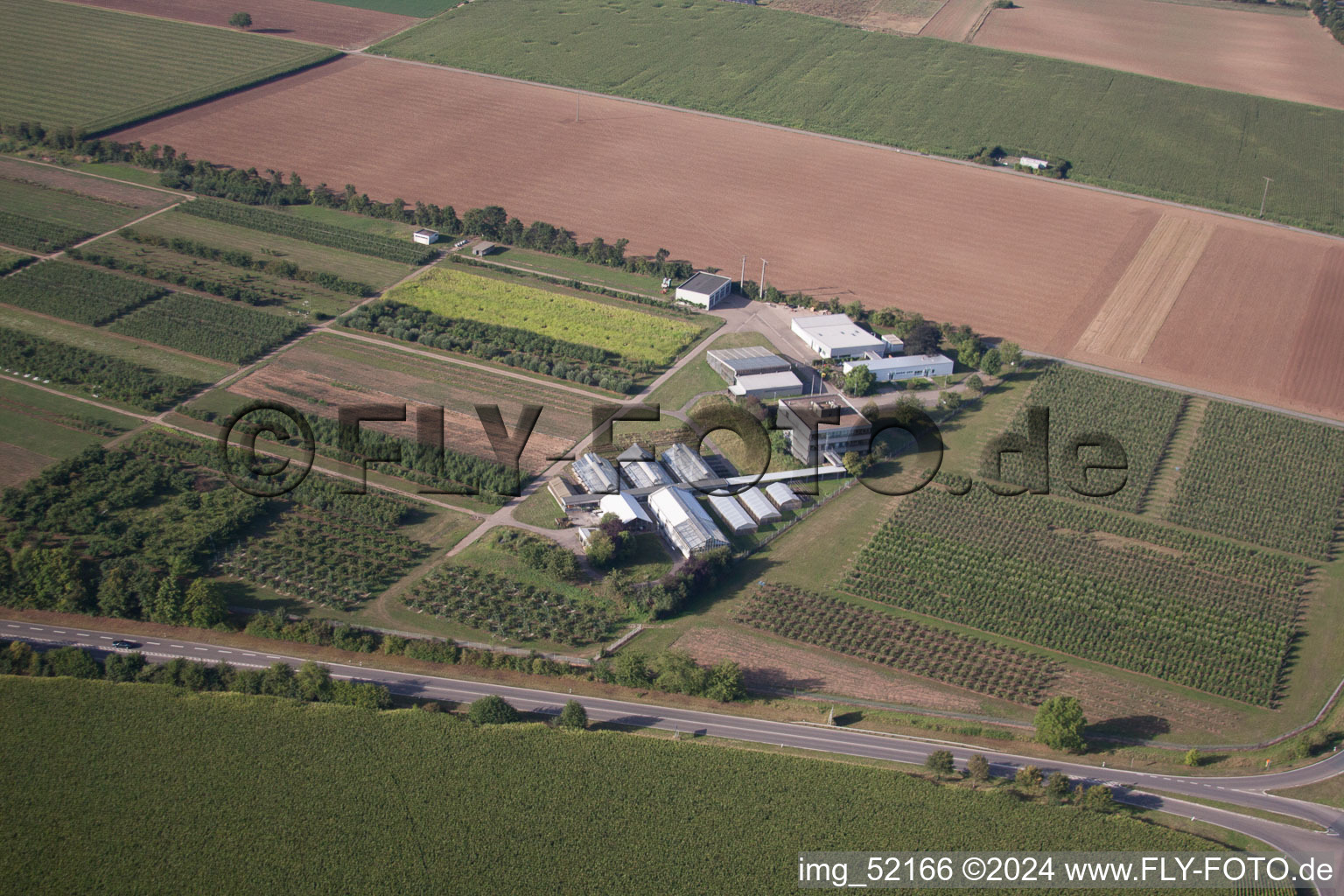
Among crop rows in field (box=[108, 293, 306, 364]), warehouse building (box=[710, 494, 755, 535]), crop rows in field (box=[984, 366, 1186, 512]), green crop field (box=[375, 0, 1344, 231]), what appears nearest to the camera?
warehouse building (box=[710, 494, 755, 535])

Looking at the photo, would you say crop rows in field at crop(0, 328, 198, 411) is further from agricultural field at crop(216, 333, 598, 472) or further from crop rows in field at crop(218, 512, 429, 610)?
crop rows in field at crop(218, 512, 429, 610)

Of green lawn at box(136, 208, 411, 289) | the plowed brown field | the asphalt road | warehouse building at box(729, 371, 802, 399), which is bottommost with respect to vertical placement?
the asphalt road

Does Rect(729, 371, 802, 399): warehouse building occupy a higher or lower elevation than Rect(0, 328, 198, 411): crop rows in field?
lower

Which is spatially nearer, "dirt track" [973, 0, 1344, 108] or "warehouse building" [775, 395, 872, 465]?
"warehouse building" [775, 395, 872, 465]

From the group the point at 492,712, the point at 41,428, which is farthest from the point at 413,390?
the point at 492,712

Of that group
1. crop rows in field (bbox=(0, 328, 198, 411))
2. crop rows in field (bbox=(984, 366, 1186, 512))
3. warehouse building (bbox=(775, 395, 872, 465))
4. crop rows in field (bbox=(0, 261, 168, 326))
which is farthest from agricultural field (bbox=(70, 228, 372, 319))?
crop rows in field (bbox=(984, 366, 1186, 512))

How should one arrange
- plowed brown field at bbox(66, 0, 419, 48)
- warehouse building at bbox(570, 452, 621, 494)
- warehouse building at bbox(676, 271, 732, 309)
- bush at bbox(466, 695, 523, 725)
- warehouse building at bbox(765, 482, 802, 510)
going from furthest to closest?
1. plowed brown field at bbox(66, 0, 419, 48)
2. warehouse building at bbox(676, 271, 732, 309)
3. warehouse building at bbox(765, 482, 802, 510)
4. warehouse building at bbox(570, 452, 621, 494)
5. bush at bbox(466, 695, 523, 725)

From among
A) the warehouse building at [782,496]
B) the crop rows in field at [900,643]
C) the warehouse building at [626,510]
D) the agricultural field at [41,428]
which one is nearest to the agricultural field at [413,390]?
the warehouse building at [626,510]
